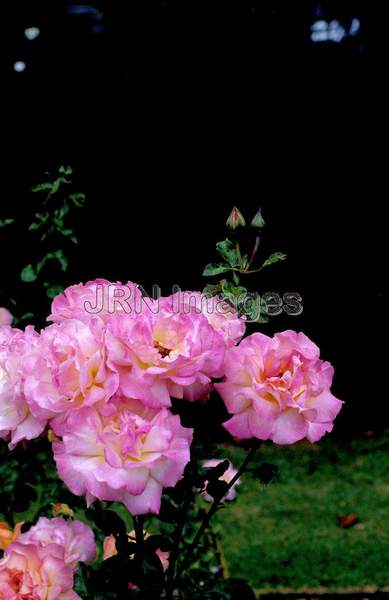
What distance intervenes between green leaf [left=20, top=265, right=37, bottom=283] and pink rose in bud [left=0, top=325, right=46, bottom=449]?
4.18 ft

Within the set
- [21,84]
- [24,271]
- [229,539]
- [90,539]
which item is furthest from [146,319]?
[21,84]

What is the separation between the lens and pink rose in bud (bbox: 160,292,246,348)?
38.1 inches

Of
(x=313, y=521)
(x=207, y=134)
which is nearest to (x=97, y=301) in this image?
(x=313, y=521)

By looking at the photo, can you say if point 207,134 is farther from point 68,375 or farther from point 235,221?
point 68,375

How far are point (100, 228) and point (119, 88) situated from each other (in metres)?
0.63

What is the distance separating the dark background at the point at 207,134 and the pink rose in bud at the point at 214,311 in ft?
5.93

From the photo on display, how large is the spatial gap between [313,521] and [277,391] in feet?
7.35

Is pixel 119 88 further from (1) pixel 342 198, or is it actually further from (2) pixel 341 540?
(2) pixel 341 540

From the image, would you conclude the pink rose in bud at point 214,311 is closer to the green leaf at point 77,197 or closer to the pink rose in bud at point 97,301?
the pink rose in bud at point 97,301

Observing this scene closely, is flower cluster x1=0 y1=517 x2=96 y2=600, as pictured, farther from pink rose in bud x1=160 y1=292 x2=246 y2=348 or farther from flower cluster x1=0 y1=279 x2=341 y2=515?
pink rose in bud x1=160 y1=292 x2=246 y2=348

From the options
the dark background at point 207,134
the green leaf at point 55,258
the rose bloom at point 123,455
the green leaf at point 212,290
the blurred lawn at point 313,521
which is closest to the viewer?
the rose bloom at point 123,455

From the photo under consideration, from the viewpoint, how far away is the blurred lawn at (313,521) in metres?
2.59

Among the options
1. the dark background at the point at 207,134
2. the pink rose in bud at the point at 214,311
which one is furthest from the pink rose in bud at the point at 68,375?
the dark background at the point at 207,134

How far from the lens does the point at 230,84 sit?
3.51 m
